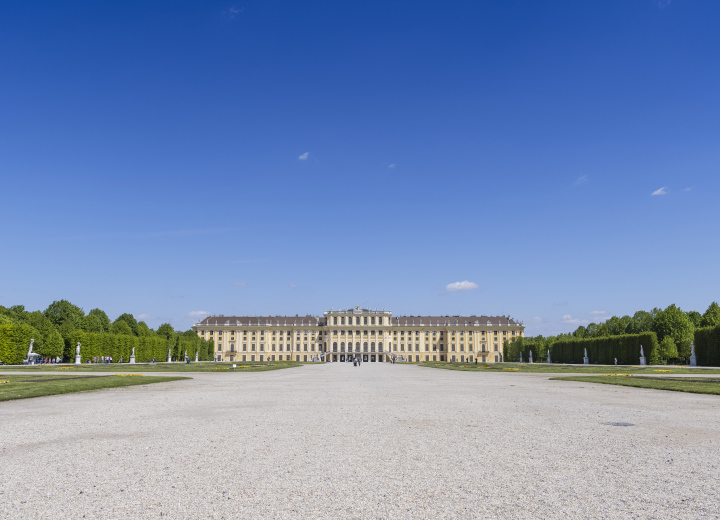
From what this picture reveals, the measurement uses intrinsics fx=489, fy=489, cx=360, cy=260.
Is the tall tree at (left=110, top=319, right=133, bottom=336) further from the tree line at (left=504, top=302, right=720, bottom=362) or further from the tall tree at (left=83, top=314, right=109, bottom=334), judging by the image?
the tree line at (left=504, top=302, right=720, bottom=362)

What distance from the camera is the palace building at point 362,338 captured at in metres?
158

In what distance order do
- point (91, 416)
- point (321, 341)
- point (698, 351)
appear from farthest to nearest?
point (321, 341)
point (698, 351)
point (91, 416)

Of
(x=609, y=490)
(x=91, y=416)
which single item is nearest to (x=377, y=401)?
(x=91, y=416)

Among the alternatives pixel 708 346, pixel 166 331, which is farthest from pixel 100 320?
pixel 708 346

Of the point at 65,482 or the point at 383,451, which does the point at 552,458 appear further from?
the point at 65,482

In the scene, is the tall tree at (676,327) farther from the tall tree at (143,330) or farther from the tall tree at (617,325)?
the tall tree at (143,330)

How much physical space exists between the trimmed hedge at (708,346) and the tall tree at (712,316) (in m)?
16.6

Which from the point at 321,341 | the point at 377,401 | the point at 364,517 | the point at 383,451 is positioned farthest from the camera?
the point at 321,341

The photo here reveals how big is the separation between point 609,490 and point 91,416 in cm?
1035

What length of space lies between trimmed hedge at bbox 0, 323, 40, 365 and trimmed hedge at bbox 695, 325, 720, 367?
77533mm

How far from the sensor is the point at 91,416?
10844 millimetres

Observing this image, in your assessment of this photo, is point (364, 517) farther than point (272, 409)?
No

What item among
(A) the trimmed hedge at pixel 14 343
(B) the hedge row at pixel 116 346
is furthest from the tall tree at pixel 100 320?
(A) the trimmed hedge at pixel 14 343

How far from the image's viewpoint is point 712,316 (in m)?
72.2
